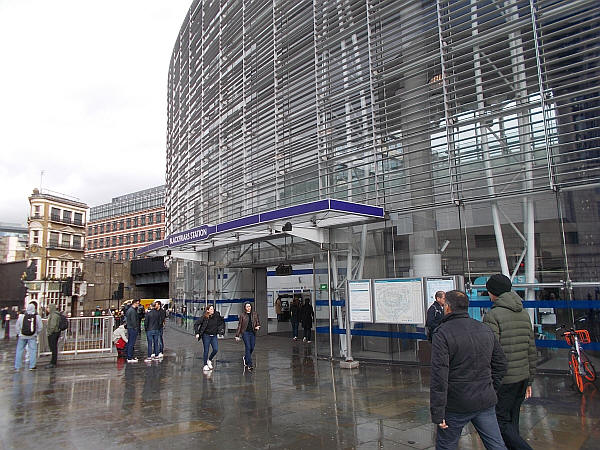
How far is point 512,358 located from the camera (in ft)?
14.5

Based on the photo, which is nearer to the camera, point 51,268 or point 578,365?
point 578,365

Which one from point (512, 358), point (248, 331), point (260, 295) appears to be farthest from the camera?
point (260, 295)

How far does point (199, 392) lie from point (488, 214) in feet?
23.3

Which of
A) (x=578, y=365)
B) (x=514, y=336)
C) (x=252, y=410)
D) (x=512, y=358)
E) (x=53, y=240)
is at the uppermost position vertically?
(x=53, y=240)

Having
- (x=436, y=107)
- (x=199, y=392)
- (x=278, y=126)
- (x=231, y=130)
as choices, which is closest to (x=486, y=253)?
(x=436, y=107)

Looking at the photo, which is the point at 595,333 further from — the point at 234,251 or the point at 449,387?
the point at 234,251

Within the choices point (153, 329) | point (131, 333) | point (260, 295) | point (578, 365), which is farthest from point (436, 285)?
point (260, 295)

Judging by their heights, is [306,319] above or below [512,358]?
below

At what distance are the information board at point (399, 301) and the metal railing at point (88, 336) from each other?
308 inches

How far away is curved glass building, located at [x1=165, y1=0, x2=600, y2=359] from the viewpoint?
30.1 feet

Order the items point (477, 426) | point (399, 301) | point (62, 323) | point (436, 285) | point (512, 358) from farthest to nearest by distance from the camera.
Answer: point (62, 323)
point (399, 301)
point (436, 285)
point (512, 358)
point (477, 426)

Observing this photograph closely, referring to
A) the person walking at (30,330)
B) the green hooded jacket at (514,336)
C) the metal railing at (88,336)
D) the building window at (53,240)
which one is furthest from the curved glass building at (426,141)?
the building window at (53,240)

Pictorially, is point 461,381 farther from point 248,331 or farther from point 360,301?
point 248,331

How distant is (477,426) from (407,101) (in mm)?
8836
